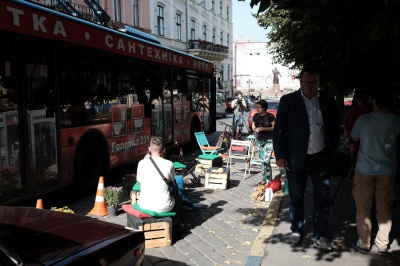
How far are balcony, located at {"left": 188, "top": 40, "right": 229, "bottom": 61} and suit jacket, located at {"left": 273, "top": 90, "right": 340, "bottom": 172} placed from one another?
33976 millimetres

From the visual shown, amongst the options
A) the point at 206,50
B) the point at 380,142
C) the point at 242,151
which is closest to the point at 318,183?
the point at 380,142

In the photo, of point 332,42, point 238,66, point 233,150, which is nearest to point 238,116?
A: point 233,150

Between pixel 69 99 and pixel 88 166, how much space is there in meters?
1.39

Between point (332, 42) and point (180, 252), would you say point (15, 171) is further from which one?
point (332, 42)

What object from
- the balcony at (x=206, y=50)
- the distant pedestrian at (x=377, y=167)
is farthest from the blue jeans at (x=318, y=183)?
the balcony at (x=206, y=50)

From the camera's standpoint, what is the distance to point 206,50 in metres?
39.6

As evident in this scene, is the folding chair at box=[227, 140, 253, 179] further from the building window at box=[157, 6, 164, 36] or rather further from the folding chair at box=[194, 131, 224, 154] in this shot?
the building window at box=[157, 6, 164, 36]

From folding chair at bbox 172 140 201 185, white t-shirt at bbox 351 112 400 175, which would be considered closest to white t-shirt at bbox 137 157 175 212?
white t-shirt at bbox 351 112 400 175

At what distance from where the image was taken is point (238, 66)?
275 ft

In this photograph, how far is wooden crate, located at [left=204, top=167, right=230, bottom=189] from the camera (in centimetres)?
764

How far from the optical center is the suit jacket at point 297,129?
165 inches

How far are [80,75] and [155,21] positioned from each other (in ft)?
81.9

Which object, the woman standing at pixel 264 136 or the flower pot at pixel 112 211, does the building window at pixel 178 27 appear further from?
the flower pot at pixel 112 211

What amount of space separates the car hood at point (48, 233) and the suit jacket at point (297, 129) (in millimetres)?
2033
